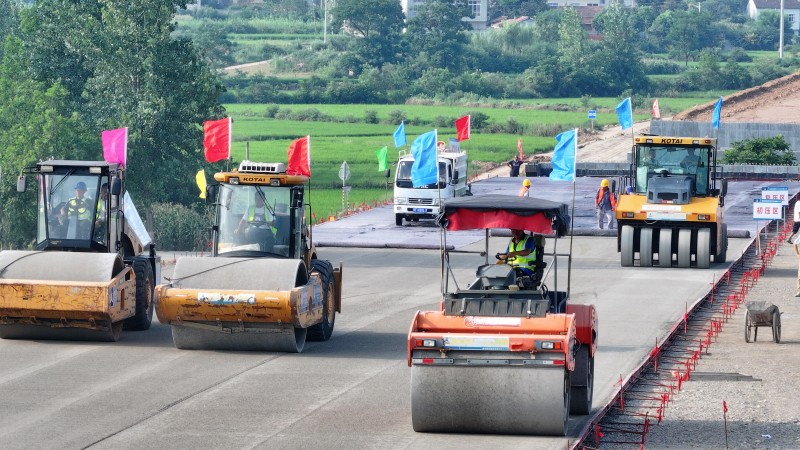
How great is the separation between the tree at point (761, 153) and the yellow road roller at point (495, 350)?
51.7m

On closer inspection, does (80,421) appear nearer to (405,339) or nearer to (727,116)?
(405,339)

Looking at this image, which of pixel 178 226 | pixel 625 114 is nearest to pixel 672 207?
pixel 625 114

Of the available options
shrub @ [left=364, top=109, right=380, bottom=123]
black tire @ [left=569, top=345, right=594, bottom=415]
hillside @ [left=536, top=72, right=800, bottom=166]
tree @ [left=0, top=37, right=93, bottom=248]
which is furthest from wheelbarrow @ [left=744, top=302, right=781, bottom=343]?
shrub @ [left=364, top=109, right=380, bottom=123]

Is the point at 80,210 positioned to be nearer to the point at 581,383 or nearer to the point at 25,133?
the point at 581,383

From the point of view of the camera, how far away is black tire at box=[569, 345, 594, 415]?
1700cm

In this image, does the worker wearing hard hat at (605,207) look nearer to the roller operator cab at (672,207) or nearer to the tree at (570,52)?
the roller operator cab at (672,207)

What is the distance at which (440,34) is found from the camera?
147 meters

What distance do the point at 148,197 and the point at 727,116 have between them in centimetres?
3816

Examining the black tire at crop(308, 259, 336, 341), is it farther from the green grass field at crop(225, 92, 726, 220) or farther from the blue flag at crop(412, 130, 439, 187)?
the green grass field at crop(225, 92, 726, 220)

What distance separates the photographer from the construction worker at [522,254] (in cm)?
1684

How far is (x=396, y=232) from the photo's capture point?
43906 mm

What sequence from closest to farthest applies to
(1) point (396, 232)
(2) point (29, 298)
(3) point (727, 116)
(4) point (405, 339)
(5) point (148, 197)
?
(2) point (29, 298), (4) point (405, 339), (1) point (396, 232), (5) point (148, 197), (3) point (727, 116)

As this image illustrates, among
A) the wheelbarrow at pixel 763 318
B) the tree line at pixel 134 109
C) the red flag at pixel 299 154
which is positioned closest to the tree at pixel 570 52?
the tree line at pixel 134 109

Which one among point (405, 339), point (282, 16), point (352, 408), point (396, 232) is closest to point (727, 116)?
point (396, 232)
